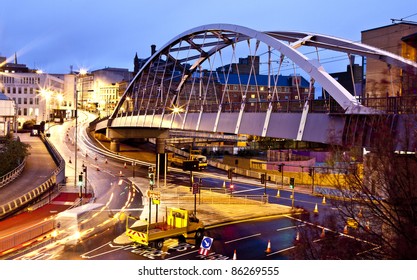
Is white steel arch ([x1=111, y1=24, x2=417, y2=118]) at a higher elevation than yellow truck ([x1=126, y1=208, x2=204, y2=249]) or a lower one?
higher

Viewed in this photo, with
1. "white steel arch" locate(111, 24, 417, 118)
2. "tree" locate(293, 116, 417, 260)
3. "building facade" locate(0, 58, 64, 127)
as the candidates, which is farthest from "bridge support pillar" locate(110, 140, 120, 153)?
"tree" locate(293, 116, 417, 260)

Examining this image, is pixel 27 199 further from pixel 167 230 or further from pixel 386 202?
pixel 386 202

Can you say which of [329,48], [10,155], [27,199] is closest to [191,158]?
[10,155]

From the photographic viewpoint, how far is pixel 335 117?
1766cm

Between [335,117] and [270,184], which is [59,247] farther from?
[270,184]

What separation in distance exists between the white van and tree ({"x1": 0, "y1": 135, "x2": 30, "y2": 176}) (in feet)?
54.0

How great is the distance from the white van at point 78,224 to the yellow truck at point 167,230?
2823 millimetres

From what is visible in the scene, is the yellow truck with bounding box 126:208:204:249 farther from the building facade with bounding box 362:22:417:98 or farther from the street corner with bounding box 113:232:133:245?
the building facade with bounding box 362:22:417:98

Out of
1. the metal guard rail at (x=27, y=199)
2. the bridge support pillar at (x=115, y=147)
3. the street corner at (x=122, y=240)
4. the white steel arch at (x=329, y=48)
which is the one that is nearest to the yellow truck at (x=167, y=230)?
the street corner at (x=122, y=240)

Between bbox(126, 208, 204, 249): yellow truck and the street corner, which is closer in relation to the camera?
bbox(126, 208, 204, 249): yellow truck

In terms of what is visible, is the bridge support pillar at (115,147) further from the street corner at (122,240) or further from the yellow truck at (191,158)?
the street corner at (122,240)

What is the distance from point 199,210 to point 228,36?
14.8 meters

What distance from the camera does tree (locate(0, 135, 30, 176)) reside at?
41688 millimetres

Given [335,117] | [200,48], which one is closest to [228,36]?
[200,48]
